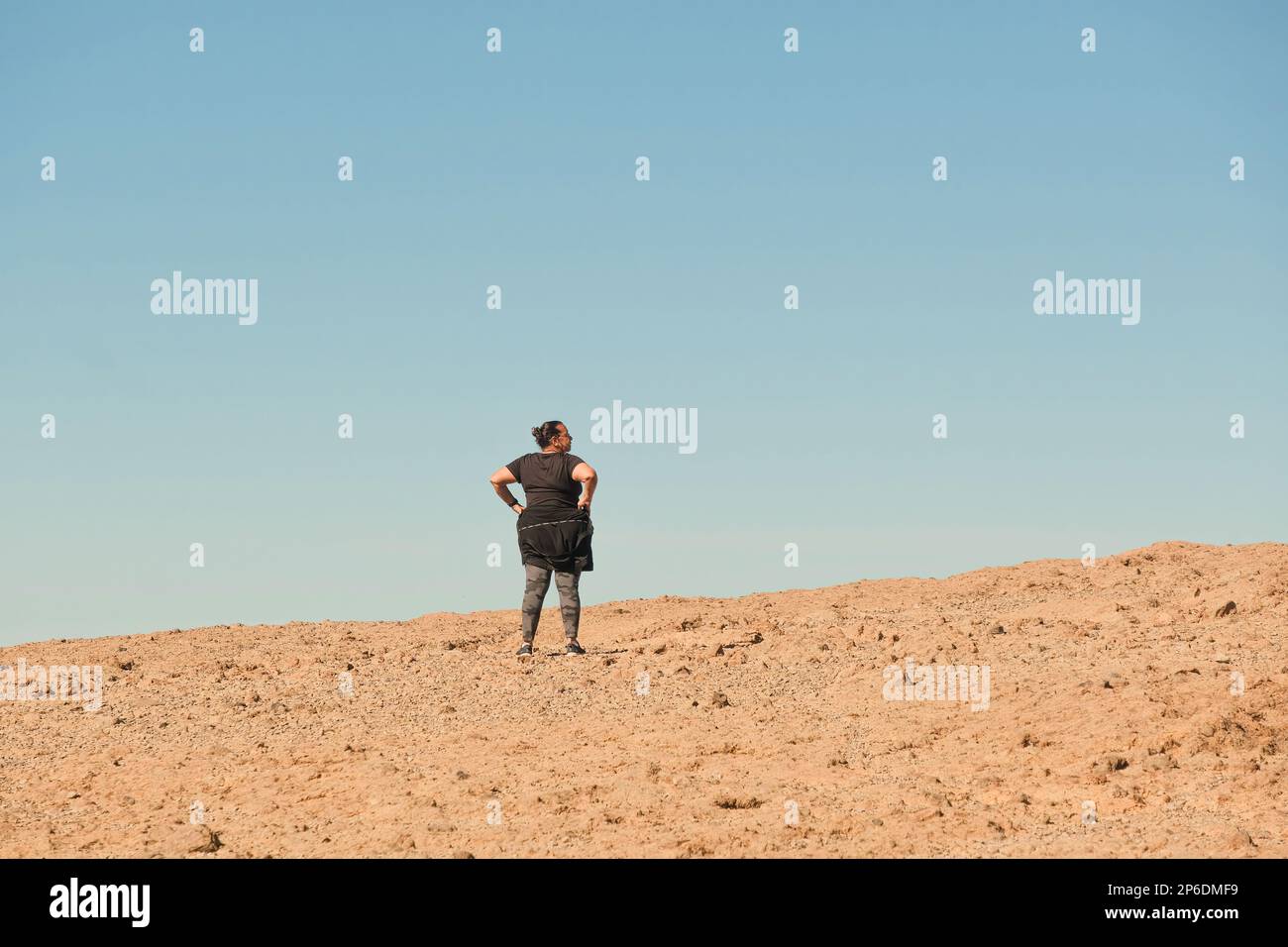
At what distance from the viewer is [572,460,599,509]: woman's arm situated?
1280 cm

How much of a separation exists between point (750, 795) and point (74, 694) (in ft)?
25.0

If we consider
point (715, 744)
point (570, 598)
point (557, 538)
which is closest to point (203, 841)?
point (715, 744)

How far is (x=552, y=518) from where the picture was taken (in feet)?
42.0

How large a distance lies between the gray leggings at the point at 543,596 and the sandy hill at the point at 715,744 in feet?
1.34

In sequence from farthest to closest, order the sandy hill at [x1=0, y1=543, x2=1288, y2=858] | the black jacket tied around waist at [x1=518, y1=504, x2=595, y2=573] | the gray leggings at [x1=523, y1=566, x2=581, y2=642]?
the gray leggings at [x1=523, y1=566, x2=581, y2=642], the black jacket tied around waist at [x1=518, y1=504, x2=595, y2=573], the sandy hill at [x1=0, y1=543, x2=1288, y2=858]

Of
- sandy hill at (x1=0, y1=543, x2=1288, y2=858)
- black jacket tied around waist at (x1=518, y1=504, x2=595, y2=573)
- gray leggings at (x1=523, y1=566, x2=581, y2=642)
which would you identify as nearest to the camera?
sandy hill at (x1=0, y1=543, x2=1288, y2=858)

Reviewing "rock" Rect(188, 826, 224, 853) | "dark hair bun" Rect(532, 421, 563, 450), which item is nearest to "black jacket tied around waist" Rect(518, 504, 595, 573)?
"dark hair bun" Rect(532, 421, 563, 450)

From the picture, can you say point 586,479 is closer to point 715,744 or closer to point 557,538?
point 557,538

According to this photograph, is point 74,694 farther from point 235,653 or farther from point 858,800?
point 858,800

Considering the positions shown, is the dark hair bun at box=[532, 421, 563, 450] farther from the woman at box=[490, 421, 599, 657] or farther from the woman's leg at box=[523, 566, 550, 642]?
the woman's leg at box=[523, 566, 550, 642]

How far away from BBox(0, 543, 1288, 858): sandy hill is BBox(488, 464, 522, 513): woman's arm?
1578 mm

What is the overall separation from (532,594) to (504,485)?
1157mm

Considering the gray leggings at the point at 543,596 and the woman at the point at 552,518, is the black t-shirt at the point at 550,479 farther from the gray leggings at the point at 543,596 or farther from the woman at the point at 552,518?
the gray leggings at the point at 543,596
